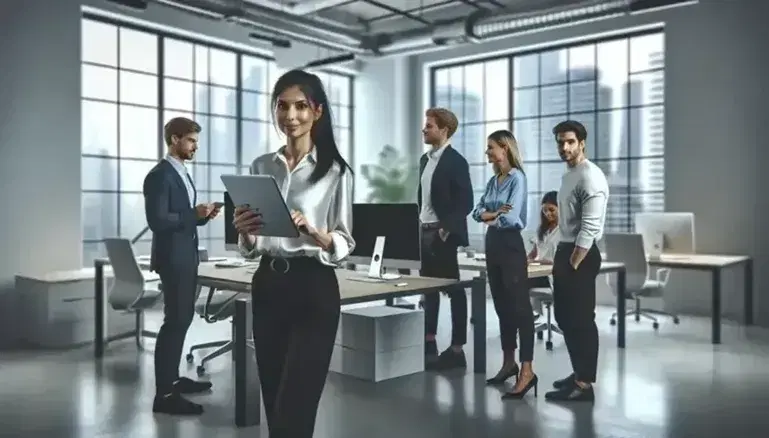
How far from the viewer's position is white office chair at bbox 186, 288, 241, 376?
4789 mm

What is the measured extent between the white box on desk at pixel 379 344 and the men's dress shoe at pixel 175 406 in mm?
1131

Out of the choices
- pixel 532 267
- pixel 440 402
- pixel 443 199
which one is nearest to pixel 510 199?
pixel 443 199

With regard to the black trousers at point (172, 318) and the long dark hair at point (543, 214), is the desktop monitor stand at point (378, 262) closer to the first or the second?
the black trousers at point (172, 318)

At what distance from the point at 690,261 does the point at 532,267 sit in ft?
6.25

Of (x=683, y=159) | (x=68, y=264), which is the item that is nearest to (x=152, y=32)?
(x=68, y=264)

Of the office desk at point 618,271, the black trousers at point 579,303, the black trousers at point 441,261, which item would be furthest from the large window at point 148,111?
the black trousers at point 579,303

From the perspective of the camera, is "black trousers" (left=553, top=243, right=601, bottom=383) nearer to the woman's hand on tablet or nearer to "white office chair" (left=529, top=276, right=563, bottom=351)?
"white office chair" (left=529, top=276, right=563, bottom=351)

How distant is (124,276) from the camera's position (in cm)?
535

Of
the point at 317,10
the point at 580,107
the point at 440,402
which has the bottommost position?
the point at 440,402

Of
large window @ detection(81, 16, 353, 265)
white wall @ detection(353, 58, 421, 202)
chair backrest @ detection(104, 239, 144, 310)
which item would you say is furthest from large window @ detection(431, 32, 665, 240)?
chair backrest @ detection(104, 239, 144, 310)

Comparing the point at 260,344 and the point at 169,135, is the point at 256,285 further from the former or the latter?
the point at 169,135

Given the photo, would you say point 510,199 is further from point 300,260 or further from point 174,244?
point 300,260

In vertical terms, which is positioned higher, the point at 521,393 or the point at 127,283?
the point at 127,283

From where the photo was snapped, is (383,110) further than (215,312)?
Yes
